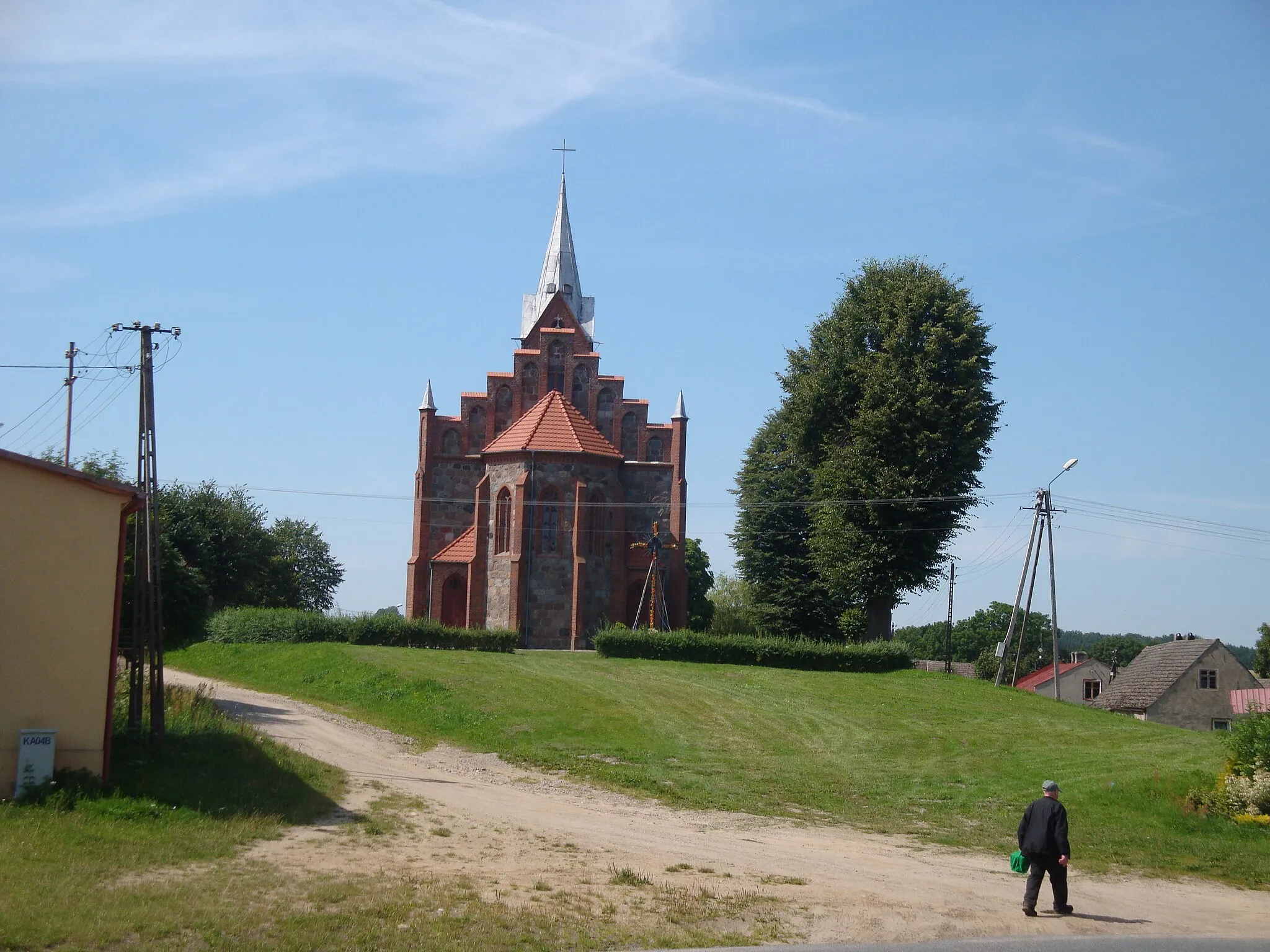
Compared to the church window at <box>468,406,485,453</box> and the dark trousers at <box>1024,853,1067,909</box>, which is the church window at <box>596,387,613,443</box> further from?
the dark trousers at <box>1024,853,1067,909</box>

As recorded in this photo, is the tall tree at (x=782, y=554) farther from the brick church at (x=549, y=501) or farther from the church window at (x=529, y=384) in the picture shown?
the church window at (x=529, y=384)

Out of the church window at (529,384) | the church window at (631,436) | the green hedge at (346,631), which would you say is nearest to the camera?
the green hedge at (346,631)

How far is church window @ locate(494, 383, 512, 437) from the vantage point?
57.3 m

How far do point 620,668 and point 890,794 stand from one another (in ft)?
58.0

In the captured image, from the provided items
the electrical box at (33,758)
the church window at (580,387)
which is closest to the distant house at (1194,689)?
the church window at (580,387)

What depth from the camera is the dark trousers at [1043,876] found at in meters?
14.0

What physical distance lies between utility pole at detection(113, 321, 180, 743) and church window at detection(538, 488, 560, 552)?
30613 mm

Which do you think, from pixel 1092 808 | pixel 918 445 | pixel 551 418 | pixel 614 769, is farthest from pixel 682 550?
pixel 1092 808

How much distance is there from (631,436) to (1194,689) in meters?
30.7

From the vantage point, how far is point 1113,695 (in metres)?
63.6

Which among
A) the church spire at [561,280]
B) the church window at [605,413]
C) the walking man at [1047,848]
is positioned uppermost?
the church spire at [561,280]

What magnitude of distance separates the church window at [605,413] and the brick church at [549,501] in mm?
52

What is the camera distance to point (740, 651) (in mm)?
43594

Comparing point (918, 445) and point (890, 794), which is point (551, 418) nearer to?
point (918, 445)
